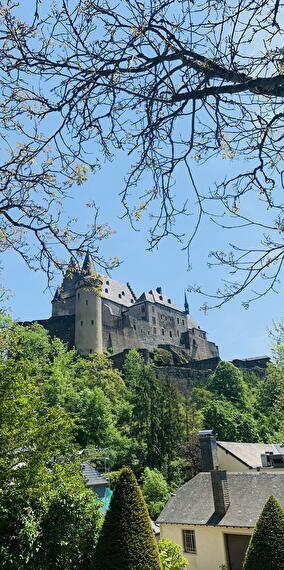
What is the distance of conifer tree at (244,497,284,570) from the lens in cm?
1025

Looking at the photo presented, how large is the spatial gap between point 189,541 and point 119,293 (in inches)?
2353

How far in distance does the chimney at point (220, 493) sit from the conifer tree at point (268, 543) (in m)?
5.69

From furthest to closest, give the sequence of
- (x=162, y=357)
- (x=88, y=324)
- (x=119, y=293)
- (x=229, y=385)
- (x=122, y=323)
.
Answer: (x=119, y=293)
(x=122, y=323)
(x=162, y=357)
(x=88, y=324)
(x=229, y=385)

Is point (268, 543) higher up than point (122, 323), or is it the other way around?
point (122, 323)

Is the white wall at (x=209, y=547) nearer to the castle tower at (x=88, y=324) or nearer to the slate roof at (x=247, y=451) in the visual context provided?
the slate roof at (x=247, y=451)

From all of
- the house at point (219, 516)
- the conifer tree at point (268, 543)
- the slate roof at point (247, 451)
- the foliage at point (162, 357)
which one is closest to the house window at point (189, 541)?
the house at point (219, 516)

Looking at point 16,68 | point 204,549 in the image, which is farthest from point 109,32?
point 204,549

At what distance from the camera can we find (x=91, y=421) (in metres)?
35.9

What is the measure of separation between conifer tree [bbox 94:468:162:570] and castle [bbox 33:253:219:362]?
47.3 m

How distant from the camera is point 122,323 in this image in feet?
221

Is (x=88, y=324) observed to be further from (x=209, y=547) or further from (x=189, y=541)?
(x=209, y=547)

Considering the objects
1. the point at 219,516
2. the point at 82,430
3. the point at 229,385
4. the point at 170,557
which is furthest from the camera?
the point at 229,385

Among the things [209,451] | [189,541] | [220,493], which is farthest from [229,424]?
[220,493]

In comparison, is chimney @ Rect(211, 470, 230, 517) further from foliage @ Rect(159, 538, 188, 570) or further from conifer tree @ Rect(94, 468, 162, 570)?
conifer tree @ Rect(94, 468, 162, 570)
